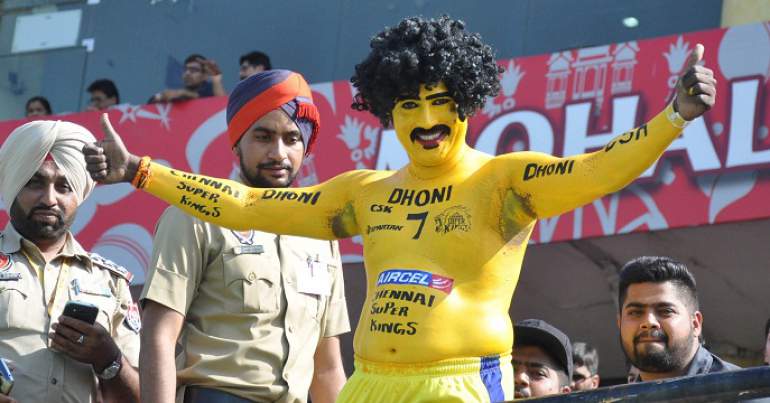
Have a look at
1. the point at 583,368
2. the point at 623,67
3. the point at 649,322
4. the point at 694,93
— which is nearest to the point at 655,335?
the point at 649,322

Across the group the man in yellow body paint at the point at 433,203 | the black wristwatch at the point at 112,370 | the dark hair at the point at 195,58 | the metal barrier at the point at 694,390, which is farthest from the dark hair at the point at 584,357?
the dark hair at the point at 195,58

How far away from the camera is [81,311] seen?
14.9ft

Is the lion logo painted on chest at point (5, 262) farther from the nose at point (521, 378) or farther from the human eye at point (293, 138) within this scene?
the nose at point (521, 378)

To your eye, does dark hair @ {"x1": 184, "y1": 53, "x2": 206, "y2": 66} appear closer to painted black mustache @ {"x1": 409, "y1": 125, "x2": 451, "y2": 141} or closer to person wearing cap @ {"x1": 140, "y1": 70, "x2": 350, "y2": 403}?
person wearing cap @ {"x1": 140, "y1": 70, "x2": 350, "y2": 403}

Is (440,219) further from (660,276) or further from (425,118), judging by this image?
(660,276)

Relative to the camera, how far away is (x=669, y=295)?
4.92 m

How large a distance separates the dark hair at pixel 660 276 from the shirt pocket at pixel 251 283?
4.14 feet

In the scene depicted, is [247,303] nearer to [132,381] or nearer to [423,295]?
[132,381]

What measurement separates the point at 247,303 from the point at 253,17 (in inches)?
278

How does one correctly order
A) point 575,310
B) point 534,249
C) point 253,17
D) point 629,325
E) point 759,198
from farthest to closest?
point 253,17, point 575,310, point 534,249, point 759,198, point 629,325

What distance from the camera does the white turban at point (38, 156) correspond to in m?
4.88

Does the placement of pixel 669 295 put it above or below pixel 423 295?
above

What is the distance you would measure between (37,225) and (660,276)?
209 centimetres

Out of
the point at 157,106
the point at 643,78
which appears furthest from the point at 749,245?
the point at 157,106
